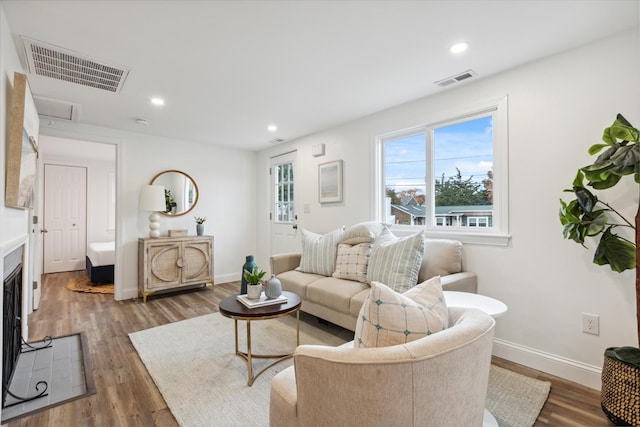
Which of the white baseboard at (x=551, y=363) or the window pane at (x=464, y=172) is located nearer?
the white baseboard at (x=551, y=363)

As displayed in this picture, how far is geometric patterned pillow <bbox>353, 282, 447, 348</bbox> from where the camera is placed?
97 cm

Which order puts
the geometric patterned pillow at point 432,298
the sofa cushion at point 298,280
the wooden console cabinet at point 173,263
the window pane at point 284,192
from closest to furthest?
the geometric patterned pillow at point 432,298 < the sofa cushion at point 298,280 < the wooden console cabinet at point 173,263 < the window pane at point 284,192

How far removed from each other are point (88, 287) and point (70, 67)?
368 cm

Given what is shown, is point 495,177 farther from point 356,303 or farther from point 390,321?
point 390,321

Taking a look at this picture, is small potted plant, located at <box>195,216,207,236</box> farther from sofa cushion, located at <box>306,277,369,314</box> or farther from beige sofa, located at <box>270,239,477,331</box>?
sofa cushion, located at <box>306,277,369,314</box>

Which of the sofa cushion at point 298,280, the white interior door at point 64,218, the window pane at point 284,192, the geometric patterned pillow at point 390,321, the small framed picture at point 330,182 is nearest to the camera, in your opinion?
the geometric patterned pillow at point 390,321

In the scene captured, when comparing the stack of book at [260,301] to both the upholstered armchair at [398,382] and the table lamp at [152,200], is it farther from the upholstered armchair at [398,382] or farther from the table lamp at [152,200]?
the table lamp at [152,200]

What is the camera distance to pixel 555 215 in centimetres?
211

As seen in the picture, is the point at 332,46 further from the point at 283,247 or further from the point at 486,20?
the point at 283,247

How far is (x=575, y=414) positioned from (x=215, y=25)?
308 cm

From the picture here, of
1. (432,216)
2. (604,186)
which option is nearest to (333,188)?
(432,216)

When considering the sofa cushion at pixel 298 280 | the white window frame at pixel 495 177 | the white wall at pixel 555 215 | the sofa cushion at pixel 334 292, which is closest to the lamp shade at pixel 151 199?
the sofa cushion at pixel 298 280

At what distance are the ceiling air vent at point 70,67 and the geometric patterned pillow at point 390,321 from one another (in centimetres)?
260

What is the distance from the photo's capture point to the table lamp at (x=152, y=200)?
3990 mm
